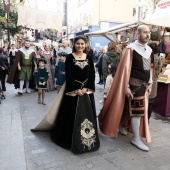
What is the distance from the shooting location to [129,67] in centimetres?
344

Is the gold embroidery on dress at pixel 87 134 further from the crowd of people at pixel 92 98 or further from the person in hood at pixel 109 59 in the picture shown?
the person in hood at pixel 109 59

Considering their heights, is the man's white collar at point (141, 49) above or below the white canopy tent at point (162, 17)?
below

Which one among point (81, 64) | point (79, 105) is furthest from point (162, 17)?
point (79, 105)

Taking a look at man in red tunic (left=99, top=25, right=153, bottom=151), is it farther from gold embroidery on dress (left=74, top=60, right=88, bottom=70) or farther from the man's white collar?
gold embroidery on dress (left=74, top=60, right=88, bottom=70)

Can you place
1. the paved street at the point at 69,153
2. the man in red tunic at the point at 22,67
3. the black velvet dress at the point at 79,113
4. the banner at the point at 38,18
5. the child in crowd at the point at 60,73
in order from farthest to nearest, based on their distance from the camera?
the banner at the point at 38,18
the man in red tunic at the point at 22,67
the child in crowd at the point at 60,73
the black velvet dress at the point at 79,113
the paved street at the point at 69,153

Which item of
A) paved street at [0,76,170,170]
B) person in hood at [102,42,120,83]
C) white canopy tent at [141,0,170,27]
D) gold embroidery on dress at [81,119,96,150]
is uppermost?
white canopy tent at [141,0,170,27]

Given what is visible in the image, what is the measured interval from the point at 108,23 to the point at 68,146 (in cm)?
2033

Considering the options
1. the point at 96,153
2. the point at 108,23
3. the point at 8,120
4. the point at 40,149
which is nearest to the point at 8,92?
the point at 8,120

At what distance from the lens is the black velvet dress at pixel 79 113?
3307mm

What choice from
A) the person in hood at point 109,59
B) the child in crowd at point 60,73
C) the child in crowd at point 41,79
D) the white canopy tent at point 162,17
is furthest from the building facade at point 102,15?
the person in hood at point 109,59

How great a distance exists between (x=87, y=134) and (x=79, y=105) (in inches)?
18.0

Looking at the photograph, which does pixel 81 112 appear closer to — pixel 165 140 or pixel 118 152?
pixel 118 152

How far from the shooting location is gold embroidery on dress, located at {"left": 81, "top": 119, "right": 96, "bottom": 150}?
10.9ft

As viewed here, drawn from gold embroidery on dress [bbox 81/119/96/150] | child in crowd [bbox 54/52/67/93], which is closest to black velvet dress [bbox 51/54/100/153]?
gold embroidery on dress [bbox 81/119/96/150]
